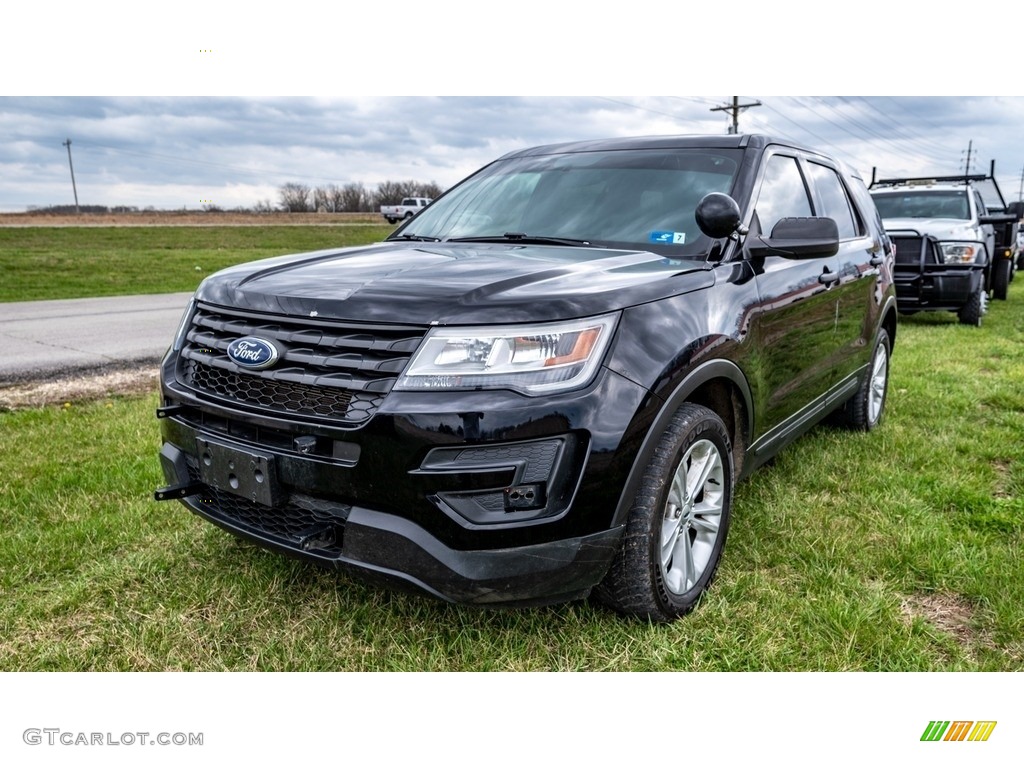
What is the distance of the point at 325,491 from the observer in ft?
7.59

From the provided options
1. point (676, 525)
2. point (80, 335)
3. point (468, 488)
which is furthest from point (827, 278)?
point (80, 335)

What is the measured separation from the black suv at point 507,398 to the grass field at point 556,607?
28 centimetres

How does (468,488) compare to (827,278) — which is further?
(827,278)

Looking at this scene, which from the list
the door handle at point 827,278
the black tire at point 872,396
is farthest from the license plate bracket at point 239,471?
the black tire at point 872,396

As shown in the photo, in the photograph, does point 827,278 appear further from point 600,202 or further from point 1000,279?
point 1000,279

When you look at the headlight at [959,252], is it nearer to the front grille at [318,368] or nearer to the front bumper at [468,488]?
the front bumper at [468,488]

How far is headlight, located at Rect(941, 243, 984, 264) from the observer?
982cm

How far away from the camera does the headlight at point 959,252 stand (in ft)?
32.2

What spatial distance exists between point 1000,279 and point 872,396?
32.5 ft

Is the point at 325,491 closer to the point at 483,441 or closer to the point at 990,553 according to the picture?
the point at 483,441

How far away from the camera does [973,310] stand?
401 inches

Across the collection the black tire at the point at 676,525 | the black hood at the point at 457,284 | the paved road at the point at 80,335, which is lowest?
the paved road at the point at 80,335

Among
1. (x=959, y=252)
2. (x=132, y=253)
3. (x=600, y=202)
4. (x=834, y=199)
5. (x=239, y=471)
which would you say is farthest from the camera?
(x=132, y=253)

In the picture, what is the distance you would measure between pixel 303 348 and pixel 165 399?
2.63 ft
